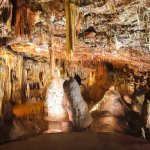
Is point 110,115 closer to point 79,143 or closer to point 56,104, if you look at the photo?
point 56,104

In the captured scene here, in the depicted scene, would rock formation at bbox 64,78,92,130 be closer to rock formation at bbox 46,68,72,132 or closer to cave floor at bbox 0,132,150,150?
rock formation at bbox 46,68,72,132

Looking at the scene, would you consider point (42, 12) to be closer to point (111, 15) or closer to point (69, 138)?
point (111, 15)

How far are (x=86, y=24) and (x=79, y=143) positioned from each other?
322cm

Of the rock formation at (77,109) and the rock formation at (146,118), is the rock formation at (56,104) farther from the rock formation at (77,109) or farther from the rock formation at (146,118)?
the rock formation at (146,118)

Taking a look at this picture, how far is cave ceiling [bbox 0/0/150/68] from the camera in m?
5.49

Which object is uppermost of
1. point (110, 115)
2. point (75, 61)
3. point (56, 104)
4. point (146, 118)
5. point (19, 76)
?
point (75, 61)

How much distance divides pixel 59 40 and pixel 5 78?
2.74 meters

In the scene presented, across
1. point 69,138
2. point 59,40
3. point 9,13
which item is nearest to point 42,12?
point 9,13

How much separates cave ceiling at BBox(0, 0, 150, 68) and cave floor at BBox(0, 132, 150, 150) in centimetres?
249

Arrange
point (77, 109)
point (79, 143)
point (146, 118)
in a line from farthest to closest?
point (77, 109) < point (146, 118) < point (79, 143)

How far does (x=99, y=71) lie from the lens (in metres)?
12.7

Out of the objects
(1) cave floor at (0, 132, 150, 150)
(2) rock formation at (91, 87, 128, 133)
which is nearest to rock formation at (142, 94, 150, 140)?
(2) rock formation at (91, 87, 128, 133)

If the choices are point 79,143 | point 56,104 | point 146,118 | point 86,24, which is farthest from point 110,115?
point 79,143

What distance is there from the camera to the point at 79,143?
4.76 meters
